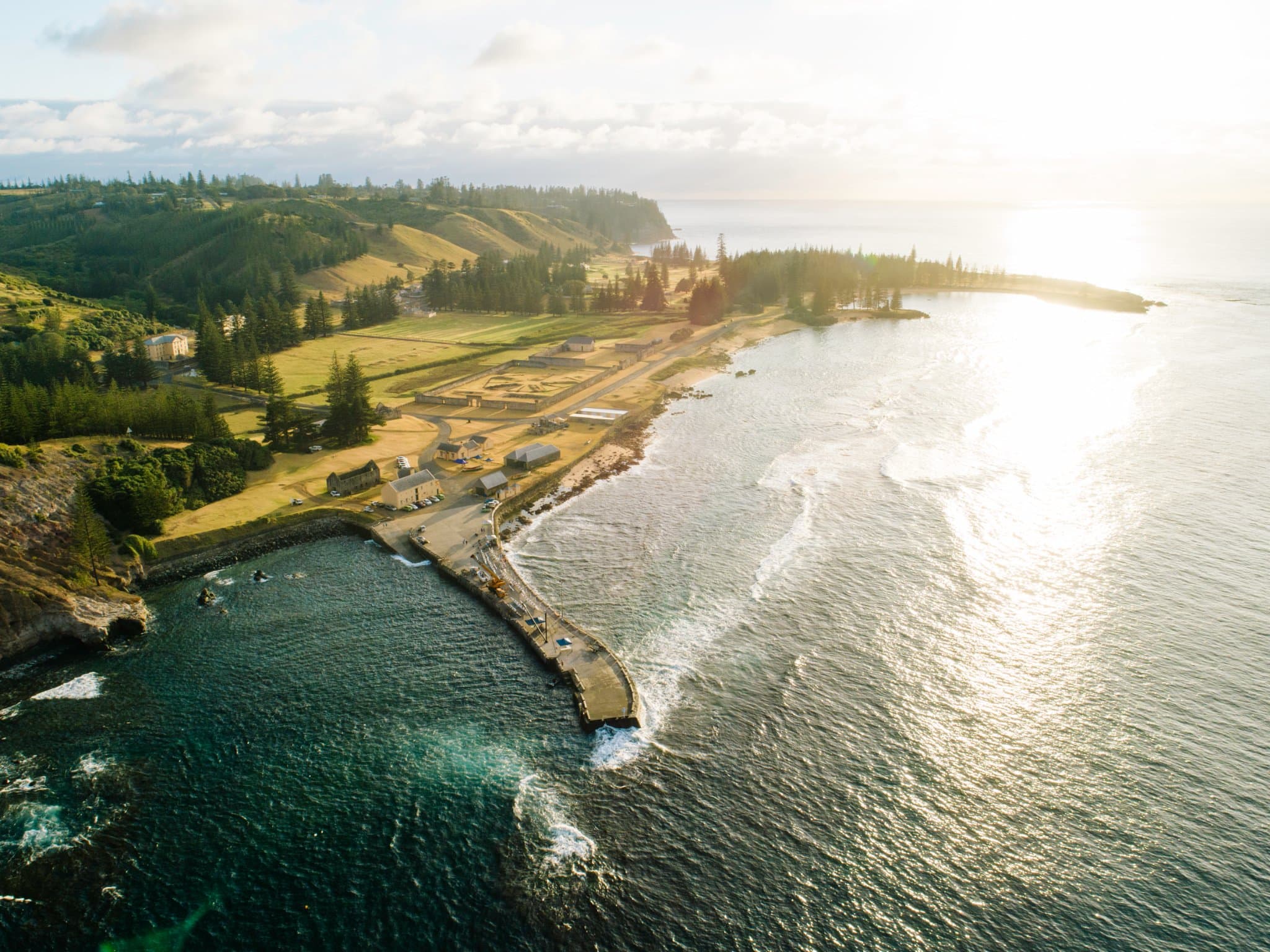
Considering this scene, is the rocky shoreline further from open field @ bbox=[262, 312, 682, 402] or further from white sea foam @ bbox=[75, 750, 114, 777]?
open field @ bbox=[262, 312, 682, 402]

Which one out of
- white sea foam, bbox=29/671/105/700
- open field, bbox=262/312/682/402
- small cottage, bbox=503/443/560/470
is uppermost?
open field, bbox=262/312/682/402

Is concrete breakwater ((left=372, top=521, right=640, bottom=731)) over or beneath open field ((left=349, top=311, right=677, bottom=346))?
beneath

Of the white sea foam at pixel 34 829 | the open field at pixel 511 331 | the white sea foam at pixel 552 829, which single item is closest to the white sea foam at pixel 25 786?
the white sea foam at pixel 34 829

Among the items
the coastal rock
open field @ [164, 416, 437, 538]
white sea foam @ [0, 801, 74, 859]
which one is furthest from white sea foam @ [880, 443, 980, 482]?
white sea foam @ [0, 801, 74, 859]

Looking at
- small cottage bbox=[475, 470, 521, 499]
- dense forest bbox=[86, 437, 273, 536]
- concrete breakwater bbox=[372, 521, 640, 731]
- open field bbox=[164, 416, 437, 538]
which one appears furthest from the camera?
small cottage bbox=[475, 470, 521, 499]

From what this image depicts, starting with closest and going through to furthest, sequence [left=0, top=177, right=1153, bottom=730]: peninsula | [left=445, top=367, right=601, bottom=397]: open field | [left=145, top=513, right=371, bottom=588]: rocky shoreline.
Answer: [left=0, top=177, right=1153, bottom=730]: peninsula → [left=145, top=513, right=371, bottom=588]: rocky shoreline → [left=445, top=367, right=601, bottom=397]: open field

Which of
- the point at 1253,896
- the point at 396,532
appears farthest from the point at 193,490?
the point at 1253,896

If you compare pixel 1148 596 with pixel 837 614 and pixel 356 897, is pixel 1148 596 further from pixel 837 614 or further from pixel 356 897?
pixel 356 897

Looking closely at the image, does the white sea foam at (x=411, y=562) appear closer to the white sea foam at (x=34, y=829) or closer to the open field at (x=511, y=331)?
the white sea foam at (x=34, y=829)
